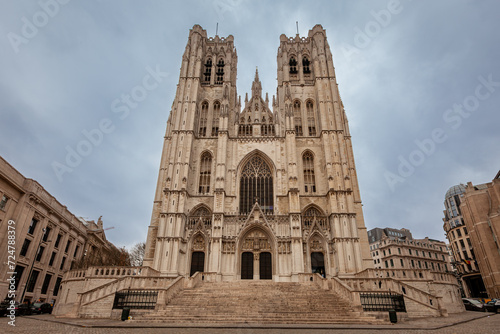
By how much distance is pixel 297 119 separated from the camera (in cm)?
3478

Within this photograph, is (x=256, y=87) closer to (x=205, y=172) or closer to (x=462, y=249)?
(x=205, y=172)

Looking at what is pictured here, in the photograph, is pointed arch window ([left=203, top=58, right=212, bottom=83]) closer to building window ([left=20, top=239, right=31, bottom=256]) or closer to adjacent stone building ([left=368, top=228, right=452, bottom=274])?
Answer: building window ([left=20, top=239, right=31, bottom=256])

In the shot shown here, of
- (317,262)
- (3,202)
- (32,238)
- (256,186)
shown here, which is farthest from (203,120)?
(32,238)

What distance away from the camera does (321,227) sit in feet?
91.2

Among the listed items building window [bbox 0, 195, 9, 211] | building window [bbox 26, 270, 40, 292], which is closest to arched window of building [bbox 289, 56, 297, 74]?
building window [bbox 0, 195, 9, 211]

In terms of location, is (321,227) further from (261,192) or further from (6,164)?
(6,164)

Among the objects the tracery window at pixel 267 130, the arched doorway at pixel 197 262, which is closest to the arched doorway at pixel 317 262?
the arched doorway at pixel 197 262

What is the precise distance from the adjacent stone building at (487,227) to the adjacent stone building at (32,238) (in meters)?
43.6

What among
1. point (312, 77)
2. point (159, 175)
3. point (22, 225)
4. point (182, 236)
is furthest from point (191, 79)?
point (22, 225)

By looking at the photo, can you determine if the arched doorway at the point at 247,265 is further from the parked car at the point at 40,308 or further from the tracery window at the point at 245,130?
the parked car at the point at 40,308

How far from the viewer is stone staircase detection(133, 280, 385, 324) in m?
12.5

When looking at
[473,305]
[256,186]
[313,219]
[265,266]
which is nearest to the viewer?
[473,305]

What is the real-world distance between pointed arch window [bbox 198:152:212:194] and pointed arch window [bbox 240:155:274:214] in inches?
145

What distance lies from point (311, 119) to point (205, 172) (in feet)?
46.6
